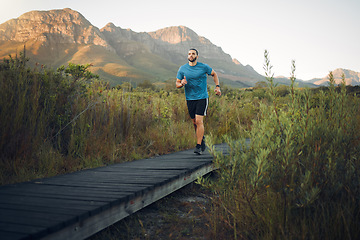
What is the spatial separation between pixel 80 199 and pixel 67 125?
105 inches

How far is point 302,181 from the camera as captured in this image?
2711 millimetres

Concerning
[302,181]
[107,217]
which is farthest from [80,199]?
[302,181]

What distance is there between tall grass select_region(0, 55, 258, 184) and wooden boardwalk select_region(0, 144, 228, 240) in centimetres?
52

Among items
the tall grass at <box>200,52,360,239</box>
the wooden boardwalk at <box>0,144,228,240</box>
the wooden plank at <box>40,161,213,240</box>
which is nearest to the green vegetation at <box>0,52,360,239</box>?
the tall grass at <box>200,52,360,239</box>

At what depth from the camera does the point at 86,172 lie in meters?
4.30

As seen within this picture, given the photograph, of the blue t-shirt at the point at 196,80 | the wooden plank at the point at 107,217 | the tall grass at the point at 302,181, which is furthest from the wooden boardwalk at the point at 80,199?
the blue t-shirt at the point at 196,80

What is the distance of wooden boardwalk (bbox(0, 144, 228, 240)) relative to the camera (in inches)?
82.8

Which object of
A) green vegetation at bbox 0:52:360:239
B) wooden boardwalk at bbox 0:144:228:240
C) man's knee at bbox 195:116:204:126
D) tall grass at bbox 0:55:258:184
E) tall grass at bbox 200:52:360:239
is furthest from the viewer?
man's knee at bbox 195:116:204:126

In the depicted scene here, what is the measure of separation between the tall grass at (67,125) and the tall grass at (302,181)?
2471 millimetres

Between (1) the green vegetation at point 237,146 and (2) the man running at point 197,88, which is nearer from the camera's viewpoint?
(1) the green vegetation at point 237,146

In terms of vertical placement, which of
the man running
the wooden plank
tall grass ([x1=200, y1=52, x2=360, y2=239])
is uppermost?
the man running

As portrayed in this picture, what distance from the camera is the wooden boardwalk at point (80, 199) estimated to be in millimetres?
2103

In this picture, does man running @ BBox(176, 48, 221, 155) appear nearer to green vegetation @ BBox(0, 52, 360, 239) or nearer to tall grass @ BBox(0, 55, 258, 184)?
tall grass @ BBox(0, 55, 258, 184)

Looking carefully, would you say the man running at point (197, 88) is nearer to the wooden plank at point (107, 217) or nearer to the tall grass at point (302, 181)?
the wooden plank at point (107, 217)
